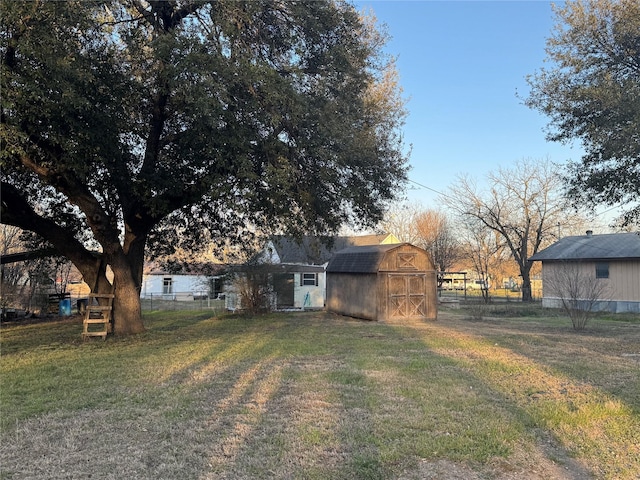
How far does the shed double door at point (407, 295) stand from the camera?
18359 millimetres

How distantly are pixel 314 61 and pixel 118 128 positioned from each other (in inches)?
181

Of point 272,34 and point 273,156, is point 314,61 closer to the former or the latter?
point 272,34

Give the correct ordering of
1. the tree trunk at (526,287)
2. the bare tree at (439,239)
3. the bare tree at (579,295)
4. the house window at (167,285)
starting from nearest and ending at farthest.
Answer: the bare tree at (579,295) → the tree trunk at (526,287) → the bare tree at (439,239) → the house window at (167,285)

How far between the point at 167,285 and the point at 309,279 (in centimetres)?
2243

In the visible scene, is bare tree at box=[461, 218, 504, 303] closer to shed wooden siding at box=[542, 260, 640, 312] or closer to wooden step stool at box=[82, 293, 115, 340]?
shed wooden siding at box=[542, 260, 640, 312]

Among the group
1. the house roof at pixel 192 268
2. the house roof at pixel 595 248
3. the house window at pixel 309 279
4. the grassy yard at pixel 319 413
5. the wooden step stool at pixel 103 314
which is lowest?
the grassy yard at pixel 319 413

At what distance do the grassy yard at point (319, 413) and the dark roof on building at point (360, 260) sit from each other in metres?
8.42

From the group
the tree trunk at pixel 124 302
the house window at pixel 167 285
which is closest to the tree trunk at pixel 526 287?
the tree trunk at pixel 124 302

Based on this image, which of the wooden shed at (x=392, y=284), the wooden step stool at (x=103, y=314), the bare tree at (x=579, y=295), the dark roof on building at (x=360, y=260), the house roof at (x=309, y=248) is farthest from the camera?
the dark roof on building at (x=360, y=260)

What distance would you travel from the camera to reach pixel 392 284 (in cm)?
1839

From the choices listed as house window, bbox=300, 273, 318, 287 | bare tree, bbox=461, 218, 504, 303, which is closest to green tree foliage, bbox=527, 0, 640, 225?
house window, bbox=300, 273, 318, 287

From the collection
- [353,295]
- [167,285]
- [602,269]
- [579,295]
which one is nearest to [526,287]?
[602,269]

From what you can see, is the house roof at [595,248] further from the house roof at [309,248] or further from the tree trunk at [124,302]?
the tree trunk at [124,302]

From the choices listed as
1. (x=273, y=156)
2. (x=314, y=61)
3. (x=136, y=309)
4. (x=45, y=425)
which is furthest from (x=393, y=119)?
(x=45, y=425)
